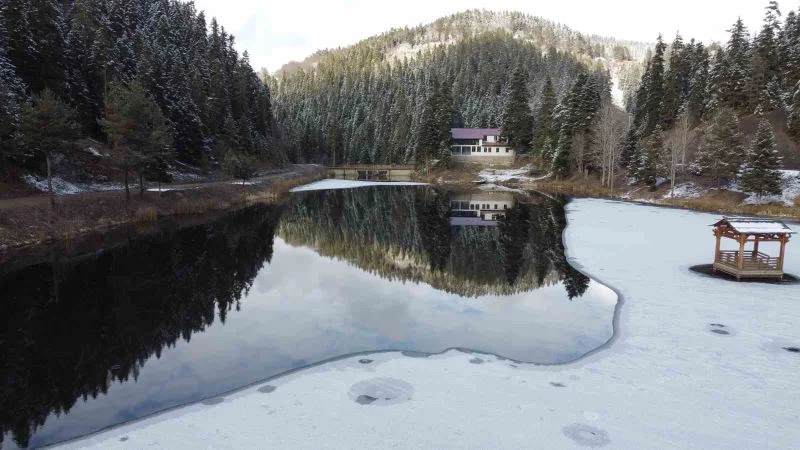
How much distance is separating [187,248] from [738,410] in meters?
26.8

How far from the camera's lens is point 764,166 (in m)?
41.5

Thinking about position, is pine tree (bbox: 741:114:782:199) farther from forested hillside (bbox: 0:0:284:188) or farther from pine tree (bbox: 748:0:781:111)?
forested hillside (bbox: 0:0:284:188)

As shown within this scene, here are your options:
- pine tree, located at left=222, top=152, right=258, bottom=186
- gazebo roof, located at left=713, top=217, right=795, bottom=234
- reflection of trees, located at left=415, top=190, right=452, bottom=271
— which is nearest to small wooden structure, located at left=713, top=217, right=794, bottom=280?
gazebo roof, located at left=713, top=217, right=795, bottom=234

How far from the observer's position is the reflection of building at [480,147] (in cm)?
9044

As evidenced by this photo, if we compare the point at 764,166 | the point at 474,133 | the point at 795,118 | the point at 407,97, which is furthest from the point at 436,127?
the point at 764,166

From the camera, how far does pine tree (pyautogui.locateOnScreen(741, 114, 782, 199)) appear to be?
135ft

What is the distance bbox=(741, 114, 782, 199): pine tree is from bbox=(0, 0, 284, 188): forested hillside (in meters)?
50.3

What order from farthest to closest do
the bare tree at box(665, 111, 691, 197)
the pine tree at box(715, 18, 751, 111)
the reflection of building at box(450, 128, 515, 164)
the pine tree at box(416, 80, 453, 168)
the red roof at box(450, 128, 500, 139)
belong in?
1. the red roof at box(450, 128, 500, 139)
2. the reflection of building at box(450, 128, 515, 164)
3. the pine tree at box(416, 80, 453, 168)
4. the pine tree at box(715, 18, 751, 111)
5. the bare tree at box(665, 111, 691, 197)

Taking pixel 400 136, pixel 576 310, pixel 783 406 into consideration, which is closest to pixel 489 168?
pixel 400 136

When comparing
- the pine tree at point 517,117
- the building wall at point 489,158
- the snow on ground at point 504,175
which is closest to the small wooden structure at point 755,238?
the snow on ground at point 504,175

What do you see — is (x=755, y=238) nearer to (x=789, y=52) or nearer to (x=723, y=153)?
(x=723, y=153)

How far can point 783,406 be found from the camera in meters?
9.20

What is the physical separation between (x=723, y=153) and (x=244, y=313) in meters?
48.3

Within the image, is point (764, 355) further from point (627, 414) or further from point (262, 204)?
point (262, 204)
